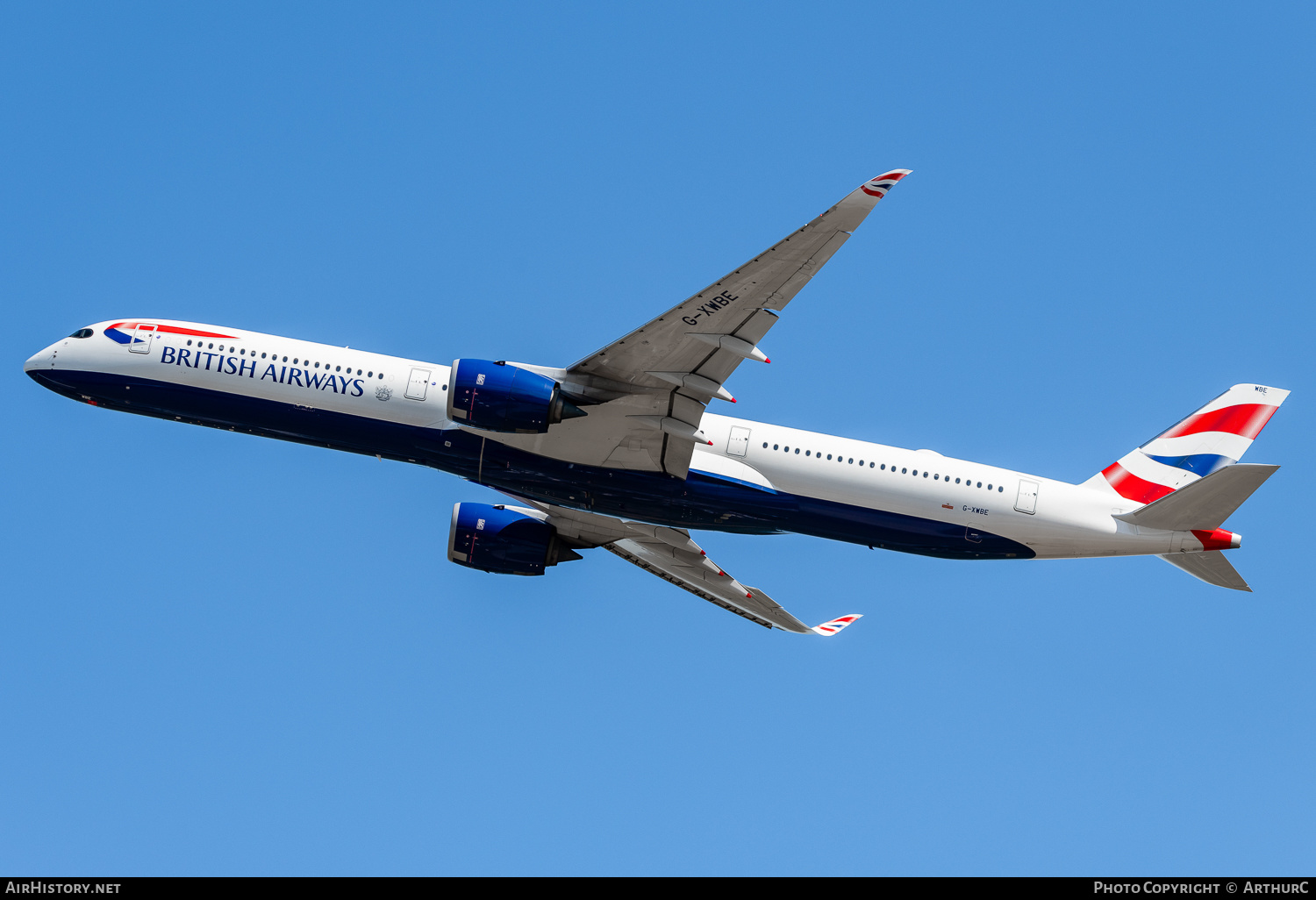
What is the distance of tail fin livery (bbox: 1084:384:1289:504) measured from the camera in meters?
36.3

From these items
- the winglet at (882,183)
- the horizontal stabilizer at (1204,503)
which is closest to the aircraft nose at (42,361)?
the winglet at (882,183)

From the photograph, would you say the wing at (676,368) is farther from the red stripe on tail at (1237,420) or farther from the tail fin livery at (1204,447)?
the red stripe on tail at (1237,420)

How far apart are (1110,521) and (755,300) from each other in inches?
500

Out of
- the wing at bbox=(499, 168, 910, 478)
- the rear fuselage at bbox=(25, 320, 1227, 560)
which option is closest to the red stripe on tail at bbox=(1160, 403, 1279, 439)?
the rear fuselage at bbox=(25, 320, 1227, 560)

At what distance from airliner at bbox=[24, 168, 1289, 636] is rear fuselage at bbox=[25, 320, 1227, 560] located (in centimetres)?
5

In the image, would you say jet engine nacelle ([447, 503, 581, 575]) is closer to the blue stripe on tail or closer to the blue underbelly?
the blue underbelly

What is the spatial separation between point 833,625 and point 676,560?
5668 millimetres

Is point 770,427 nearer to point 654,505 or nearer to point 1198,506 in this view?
point 654,505

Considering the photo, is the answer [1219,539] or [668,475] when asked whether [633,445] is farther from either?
[1219,539]

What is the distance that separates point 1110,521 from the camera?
3391 cm

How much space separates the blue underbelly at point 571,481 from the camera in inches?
1299

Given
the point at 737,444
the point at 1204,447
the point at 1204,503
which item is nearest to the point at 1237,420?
the point at 1204,447
